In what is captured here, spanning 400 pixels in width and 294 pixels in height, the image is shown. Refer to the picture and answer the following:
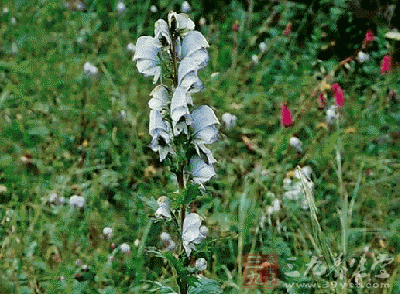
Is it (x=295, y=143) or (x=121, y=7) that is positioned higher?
(x=121, y=7)

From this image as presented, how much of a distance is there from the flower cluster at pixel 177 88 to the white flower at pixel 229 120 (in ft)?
4.99

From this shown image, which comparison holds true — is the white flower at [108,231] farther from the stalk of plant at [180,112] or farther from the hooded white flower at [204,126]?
the hooded white flower at [204,126]

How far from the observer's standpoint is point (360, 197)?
2.71 metres

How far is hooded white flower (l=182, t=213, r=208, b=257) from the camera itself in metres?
1.48

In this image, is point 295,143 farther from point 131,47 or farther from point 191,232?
point 191,232

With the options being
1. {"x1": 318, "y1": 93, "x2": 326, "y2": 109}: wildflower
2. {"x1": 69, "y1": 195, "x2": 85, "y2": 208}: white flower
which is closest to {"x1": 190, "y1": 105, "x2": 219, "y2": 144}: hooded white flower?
{"x1": 69, "y1": 195, "x2": 85, "y2": 208}: white flower

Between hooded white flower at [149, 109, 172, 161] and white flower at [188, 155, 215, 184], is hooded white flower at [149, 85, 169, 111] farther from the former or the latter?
white flower at [188, 155, 215, 184]

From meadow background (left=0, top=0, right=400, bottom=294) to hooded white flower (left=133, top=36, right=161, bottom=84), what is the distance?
321mm

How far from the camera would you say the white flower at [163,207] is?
1.48 m

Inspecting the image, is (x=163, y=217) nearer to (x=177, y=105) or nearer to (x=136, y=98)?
(x=177, y=105)

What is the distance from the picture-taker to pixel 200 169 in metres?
1.45

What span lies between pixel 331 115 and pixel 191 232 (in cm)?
172

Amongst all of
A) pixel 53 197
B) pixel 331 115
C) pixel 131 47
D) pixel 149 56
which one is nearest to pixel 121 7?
pixel 131 47

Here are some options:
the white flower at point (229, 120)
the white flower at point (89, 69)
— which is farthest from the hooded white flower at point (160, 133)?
the white flower at point (89, 69)
